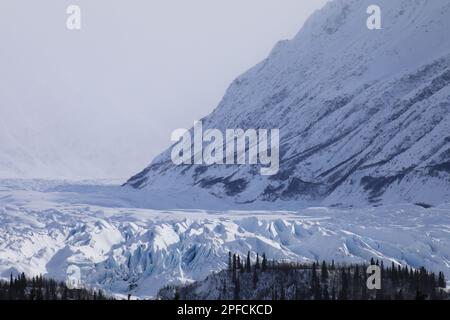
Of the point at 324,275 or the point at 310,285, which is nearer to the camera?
the point at 310,285

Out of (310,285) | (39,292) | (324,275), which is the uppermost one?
(324,275)

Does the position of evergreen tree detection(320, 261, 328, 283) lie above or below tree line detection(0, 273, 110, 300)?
above

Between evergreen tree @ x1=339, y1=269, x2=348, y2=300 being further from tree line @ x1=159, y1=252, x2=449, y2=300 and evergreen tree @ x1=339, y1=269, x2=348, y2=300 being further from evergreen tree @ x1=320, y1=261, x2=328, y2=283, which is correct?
evergreen tree @ x1=320, y1=261, x2=328, y2=283

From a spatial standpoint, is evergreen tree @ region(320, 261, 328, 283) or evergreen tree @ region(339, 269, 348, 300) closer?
evergreen tree @ region(339, 269, 348, 300)

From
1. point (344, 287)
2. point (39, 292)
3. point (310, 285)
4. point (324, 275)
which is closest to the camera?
point (344, 287)

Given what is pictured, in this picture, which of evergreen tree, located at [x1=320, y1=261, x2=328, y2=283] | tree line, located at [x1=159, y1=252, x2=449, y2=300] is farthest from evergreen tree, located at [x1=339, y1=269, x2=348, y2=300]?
evergreen tree, located at [x1=320, y1=261, x2=328, y2=283]

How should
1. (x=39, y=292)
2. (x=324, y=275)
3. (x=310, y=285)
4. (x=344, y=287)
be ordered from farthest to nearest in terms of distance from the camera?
(x=324, y=275), (x=310, y=285), (x=39, y=292), (x=344, y=287)

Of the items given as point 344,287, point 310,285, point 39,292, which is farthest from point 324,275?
point 39,292

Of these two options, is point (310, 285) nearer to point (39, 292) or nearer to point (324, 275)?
point (324, 275)

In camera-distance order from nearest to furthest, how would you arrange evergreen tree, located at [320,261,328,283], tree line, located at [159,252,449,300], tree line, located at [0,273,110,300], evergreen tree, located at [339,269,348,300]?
evergreen tree, located at [339,269,348,300] < tree line, located at [159,252,449,300] < tree line, located at [0,273,110,300] < evergreen tree, located at [320,261,328,283]

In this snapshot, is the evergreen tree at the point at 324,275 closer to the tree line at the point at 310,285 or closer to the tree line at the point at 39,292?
the tree line at the point at 310,285
